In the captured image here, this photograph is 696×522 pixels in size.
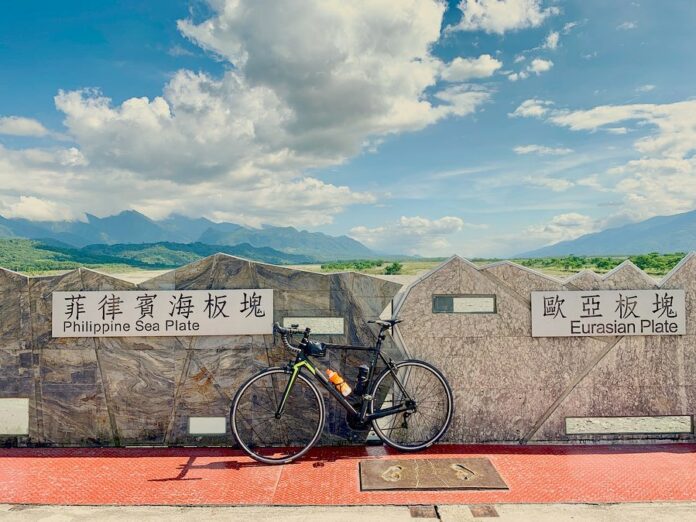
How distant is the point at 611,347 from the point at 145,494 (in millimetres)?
5052

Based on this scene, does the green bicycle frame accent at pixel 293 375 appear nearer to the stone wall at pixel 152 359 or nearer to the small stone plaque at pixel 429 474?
the stone wall at pixel 152 359

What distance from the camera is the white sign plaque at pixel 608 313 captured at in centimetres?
593

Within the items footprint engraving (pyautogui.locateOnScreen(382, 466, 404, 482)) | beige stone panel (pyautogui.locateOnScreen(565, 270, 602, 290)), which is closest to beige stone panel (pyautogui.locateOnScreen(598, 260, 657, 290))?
beige stone panel (pyautogui.locateOnScreen(565, 270, 602, 290))

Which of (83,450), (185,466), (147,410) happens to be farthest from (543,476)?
(83,450)

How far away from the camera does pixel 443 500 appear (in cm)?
451

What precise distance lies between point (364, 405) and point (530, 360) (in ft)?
6.37

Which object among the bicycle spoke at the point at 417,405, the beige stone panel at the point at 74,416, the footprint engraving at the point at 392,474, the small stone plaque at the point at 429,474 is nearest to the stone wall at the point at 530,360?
the bicycle spoke at the point at 417,405

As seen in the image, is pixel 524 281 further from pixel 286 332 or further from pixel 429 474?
pixel 286 332

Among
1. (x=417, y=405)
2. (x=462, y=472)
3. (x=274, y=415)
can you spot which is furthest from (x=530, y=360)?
(x=274, y=415)

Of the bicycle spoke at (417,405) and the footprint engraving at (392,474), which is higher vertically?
the bicycle spoke at (417,405)

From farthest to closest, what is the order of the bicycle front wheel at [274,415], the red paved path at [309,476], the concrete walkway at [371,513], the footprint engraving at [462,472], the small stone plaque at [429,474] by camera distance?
the bicycle front wheel at [274,415], the footprint engraving at [462,472], the small stone plaque at [429,474], the red paved path at [309,476], the concrete walkway at [371,513]

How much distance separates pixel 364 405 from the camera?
565cm

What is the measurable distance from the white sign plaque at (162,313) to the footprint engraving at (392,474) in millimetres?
1915

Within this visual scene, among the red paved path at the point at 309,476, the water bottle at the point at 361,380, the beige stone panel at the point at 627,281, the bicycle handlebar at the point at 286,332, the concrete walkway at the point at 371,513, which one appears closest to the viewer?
the concrete walkway at the point at 371,513
